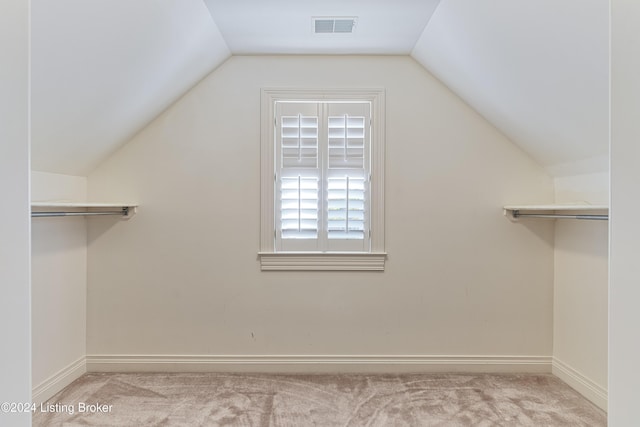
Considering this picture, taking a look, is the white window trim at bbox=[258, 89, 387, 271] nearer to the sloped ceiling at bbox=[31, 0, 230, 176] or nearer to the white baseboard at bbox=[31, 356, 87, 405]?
the sloped ceiling at bbox=[31, 0, 230, 176]

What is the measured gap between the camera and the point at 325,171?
293 centimetres

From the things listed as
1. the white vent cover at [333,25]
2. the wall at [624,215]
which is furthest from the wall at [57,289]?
the wall at [624,215]

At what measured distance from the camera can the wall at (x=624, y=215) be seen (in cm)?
72

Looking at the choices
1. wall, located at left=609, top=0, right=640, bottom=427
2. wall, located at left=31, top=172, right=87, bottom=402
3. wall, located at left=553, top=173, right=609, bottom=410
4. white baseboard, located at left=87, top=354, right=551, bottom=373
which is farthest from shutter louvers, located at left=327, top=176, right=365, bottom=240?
wall, located at left=609, top=0, right=640, bottom=427

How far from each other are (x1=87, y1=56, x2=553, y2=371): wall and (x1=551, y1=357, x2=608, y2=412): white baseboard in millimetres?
129

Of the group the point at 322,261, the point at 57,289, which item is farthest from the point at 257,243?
the point at 57,289

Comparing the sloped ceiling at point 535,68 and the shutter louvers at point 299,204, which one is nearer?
the sloped ceiling at point 535,68

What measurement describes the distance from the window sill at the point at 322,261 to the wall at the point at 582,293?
4.48 feet

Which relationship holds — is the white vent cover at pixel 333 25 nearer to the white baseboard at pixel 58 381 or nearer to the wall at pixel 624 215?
the wall at pixel 624 215

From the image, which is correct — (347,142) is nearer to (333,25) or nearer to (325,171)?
(325,171)

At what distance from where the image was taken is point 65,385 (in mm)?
2635

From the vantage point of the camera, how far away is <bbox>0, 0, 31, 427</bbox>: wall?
73 centimetres

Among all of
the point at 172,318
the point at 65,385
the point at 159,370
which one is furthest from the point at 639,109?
the point at 65,385

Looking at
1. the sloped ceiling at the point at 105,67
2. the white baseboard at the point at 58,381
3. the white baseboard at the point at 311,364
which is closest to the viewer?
the sloped ceiling at the point at 105,67
